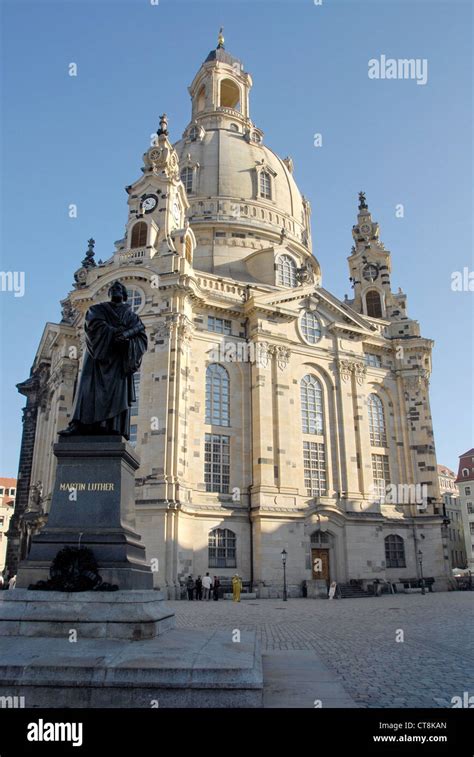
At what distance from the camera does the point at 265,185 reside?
58.1 metres

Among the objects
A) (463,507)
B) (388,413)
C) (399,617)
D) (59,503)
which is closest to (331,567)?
(388,413)


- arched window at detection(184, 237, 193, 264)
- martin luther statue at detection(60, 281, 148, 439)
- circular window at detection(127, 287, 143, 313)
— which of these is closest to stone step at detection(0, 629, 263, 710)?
martin luther statue at detection(60, 281, 148, 439)

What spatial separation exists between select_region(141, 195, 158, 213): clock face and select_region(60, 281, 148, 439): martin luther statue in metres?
34.6

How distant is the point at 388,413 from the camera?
163 ft

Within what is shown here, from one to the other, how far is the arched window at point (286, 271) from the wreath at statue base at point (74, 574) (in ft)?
→ 142

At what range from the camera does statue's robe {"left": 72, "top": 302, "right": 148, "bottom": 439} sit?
1058 cm

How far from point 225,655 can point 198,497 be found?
99.3ft

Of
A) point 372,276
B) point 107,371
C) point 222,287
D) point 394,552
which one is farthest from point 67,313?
point 107,371

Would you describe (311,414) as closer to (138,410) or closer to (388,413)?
(388,413)

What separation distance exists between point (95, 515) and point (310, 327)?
37905mm

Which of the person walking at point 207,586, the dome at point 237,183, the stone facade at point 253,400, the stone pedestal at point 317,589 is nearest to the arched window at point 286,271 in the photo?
the stone facade at point 253,400

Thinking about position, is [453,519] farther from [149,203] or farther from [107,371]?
[107,371]

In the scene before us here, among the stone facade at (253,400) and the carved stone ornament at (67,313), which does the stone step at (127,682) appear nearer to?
the stone facade at (253,400)

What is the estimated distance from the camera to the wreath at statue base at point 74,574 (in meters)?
8.77
